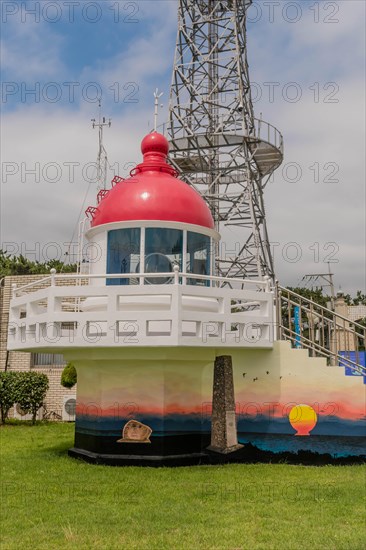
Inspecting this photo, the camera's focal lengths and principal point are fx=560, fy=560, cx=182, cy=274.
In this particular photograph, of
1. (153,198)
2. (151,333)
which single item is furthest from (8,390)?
(153,198)

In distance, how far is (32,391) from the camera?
61.3ft

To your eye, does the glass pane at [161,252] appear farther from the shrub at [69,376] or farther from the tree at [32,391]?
the tree at [32,391]

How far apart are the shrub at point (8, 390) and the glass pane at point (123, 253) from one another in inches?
364

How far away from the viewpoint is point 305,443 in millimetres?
10469

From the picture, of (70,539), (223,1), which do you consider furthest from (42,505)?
(223,1)

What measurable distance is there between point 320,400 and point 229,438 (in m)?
1.86

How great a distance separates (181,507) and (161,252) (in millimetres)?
4838

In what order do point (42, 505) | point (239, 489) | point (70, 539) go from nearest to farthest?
point (70, 539), point (42, 505), point (239, 489)

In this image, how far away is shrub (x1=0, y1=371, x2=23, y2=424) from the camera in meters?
18.5

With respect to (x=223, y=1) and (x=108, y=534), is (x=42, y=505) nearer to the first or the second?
(x=108, y=534)

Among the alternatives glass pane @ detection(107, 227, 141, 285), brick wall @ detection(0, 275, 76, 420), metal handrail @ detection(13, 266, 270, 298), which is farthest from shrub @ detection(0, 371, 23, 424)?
glass pane @ detection(107, 227, 141, 285)

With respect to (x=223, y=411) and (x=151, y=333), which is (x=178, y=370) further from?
(x=223, y=411)

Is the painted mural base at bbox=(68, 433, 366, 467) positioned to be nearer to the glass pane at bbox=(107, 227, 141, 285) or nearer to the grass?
the grass

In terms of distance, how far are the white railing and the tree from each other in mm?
8054
